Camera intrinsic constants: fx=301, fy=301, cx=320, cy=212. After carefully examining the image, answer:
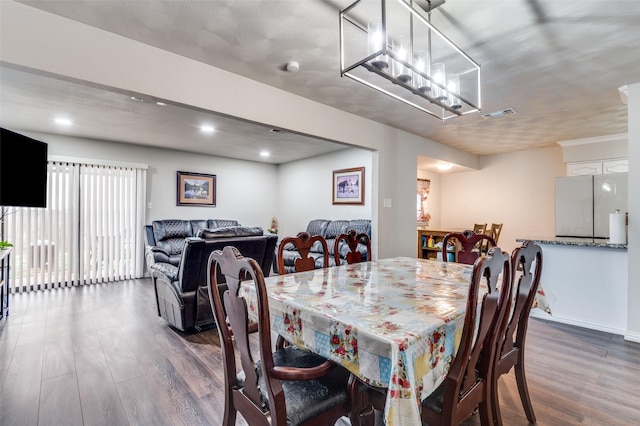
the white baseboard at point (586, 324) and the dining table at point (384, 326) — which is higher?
the dining table at point (384, 326)

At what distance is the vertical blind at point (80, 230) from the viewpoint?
4531 mm

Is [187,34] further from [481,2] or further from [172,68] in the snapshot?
[481,2]

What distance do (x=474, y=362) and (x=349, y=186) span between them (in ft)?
15.2

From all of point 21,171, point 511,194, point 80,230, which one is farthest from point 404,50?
point 80,230

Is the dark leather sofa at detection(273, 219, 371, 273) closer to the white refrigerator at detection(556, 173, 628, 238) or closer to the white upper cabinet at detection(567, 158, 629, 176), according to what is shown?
the white refrigerator at detection(556, 173, 628, 238)

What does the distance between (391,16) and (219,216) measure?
5.57 meters

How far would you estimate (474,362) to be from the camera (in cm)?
121

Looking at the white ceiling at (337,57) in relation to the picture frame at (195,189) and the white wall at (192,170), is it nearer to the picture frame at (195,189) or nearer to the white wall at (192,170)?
the white wall at (192,170)

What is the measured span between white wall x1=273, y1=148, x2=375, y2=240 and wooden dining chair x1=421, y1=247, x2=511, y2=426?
4.06 metres

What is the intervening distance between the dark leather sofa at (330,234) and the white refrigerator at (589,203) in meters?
2.72

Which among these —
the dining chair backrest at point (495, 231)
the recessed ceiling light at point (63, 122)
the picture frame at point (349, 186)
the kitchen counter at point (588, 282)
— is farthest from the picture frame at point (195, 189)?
the kitchen counter at point (588, 282)

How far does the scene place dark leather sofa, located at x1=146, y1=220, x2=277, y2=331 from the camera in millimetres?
2762

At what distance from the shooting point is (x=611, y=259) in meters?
3.07

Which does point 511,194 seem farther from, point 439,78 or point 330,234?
point 439,78
